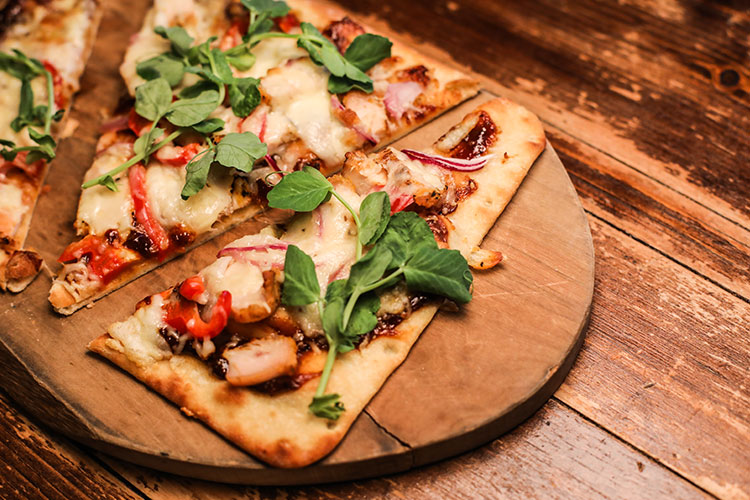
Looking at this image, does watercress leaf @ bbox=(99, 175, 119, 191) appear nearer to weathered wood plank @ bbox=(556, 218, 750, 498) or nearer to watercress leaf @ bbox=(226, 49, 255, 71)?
watercress leaf @ bbox=(226, 49, 255, 71)

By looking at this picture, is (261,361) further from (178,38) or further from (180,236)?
(178,38)

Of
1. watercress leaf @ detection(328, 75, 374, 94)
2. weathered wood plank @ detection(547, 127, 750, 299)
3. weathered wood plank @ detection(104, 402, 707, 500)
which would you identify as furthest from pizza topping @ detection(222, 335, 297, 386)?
weathered wood plank @ detection(547, 127, 750, 299)

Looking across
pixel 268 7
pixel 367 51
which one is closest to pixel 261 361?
pixel 367 51

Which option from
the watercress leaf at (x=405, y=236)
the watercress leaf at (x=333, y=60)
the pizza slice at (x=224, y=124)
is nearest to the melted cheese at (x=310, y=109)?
the pizza slice at (x=224, y=124)

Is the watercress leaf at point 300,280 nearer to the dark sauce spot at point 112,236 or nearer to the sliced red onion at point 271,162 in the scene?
the sliced red onion at point 271,162

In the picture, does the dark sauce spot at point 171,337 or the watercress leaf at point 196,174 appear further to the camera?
the watercress leaf at point 196,174

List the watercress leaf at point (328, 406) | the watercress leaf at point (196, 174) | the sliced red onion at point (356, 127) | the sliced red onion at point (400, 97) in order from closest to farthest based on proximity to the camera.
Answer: the watercress leaf at point (328, 406)
the watercress leaf at point (196, 174)
the sliced red onion at point (356, 127)
the sliced red onion at point (400, 97)
